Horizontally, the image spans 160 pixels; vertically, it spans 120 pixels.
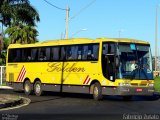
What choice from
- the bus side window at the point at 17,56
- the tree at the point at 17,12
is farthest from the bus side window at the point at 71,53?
the tree at the point at 17,12

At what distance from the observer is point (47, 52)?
97.8 feet

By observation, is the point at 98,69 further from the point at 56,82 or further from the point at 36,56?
the point at 36,56

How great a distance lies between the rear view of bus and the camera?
80.8ft

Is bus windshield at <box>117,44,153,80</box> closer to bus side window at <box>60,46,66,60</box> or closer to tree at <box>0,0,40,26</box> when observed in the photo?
bus side window at <box>60,46,66,60</box>

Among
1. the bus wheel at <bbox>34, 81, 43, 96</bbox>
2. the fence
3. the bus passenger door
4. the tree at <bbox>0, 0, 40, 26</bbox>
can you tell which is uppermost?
the tree at <bbox>0, 0, 40, 26</bbox>

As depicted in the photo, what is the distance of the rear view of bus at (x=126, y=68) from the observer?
2464cm

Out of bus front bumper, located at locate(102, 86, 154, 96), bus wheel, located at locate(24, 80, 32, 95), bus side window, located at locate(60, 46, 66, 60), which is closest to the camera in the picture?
bus front bumper, located at locate(102, 86, 154, 96)

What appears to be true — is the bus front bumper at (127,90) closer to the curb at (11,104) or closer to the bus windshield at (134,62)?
the bus windshield at (134,62)

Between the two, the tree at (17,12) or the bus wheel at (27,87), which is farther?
the tree at (17,12)

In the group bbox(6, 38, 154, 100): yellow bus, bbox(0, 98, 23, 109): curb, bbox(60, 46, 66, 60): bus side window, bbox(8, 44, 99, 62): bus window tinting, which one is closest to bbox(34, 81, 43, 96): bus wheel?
bbox(6, 38, 154, 100): yellow bus

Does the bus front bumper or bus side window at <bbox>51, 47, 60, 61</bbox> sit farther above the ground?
bus side window at <bbox>51, 47, 60, 61</bbox>

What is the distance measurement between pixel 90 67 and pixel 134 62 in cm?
252

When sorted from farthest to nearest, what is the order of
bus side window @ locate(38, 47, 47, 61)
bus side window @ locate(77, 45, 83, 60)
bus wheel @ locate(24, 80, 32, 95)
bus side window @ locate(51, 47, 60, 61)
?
bus wheel @ locate(24, 80, 32, 95)
bus side window @ locate(38, 47, 47, 61)
bus side window @ locate(51, 47, 60, 61)
bus side window @ locate(77, 45, 83, 60)

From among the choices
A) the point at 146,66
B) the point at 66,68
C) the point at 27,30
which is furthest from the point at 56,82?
the point at 27,30
